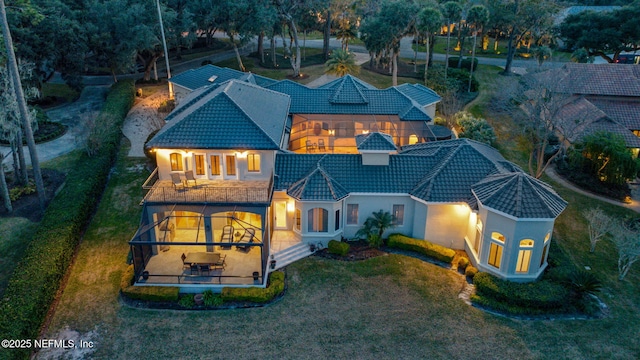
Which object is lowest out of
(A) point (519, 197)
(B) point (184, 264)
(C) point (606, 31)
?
(B) point (184, 264)

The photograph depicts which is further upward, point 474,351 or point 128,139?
point 128,139

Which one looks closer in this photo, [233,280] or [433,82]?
[233,280]

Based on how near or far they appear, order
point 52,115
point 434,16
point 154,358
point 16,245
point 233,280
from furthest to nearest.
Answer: point 434,16 → point 52,115 → point 16,245 → point 233,280 → point 154,358

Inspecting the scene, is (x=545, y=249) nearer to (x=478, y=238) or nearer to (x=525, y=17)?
(x=478, y=238)

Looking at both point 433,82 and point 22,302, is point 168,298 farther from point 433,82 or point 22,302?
point 433,82

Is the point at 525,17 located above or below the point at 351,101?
above

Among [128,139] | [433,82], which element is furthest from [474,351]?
[433,82]

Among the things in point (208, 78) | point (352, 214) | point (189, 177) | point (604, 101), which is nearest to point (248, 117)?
point (189, 177)
